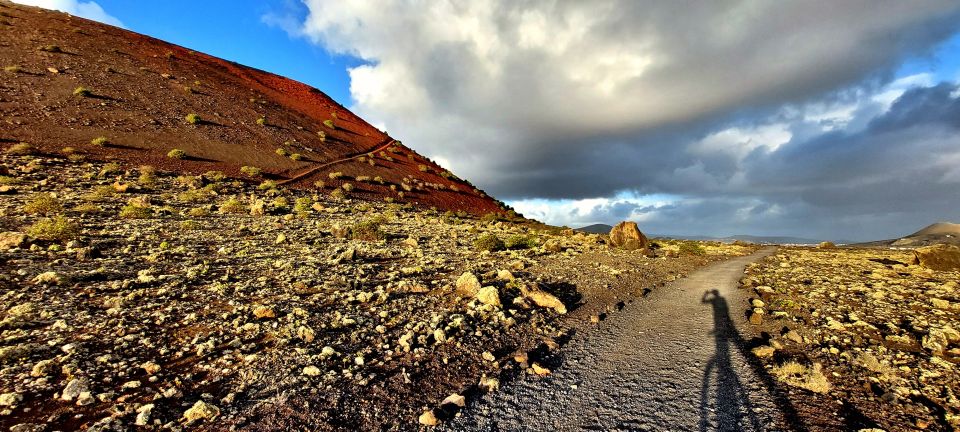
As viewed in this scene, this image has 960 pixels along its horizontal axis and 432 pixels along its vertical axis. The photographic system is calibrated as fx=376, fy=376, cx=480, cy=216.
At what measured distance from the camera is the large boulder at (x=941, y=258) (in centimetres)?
2431

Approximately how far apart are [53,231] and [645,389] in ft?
61.3

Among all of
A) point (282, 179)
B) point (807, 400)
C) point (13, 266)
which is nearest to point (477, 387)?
point (807, 400)

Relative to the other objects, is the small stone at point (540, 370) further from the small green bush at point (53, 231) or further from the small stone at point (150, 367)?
the small green bush at point (53, 231)

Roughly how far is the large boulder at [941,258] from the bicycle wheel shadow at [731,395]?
2722 centimetres

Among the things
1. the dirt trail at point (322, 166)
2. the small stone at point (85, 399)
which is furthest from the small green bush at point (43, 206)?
the dirt trail at point (322, 166)

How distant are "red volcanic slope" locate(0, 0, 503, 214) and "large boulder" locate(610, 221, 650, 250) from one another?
2102cm

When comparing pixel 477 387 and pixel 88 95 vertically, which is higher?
pixel 88 95

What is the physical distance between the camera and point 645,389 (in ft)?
22.7

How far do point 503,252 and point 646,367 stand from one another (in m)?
13.9

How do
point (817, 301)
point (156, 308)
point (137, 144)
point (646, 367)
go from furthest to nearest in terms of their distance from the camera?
1. point (137, 144)
2. point (817, 301)
3. point (156, 308)
4. point (646, 367)

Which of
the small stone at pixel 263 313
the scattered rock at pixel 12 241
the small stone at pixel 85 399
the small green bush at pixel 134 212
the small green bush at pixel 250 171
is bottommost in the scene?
the small stone at pixel 85 399

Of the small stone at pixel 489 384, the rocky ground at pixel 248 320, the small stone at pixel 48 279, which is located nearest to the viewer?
the rocky ground at pixel 248 320

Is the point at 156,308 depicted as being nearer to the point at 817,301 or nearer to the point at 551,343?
the point at 551,343

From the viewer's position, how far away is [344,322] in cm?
884
